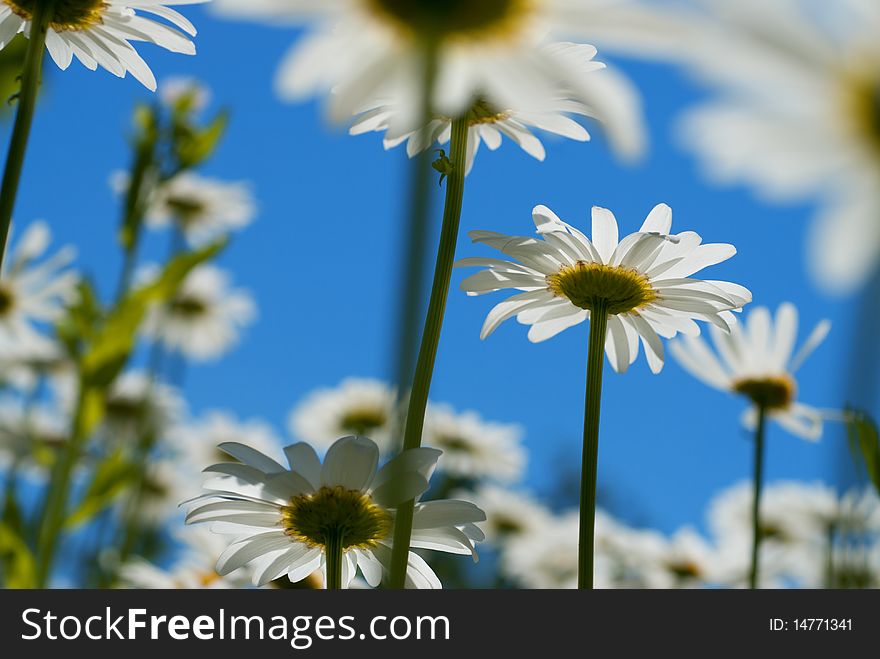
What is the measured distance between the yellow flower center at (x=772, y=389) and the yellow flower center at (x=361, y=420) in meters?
1.81

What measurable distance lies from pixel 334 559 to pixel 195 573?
2.02 ft

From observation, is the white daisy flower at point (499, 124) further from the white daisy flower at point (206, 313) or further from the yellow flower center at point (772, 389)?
the white daisy flower at point (206, 313)

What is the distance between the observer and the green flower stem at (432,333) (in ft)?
2.18

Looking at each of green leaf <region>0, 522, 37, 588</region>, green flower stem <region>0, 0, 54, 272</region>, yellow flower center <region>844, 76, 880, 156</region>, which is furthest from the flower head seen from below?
green leaf <region>0, 522, 37, 588</region>

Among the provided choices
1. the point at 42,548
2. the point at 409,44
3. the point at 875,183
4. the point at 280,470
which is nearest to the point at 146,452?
the point at 42,548

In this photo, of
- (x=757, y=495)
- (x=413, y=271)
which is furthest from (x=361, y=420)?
(x=413, y=271)

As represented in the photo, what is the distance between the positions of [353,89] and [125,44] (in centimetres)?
53

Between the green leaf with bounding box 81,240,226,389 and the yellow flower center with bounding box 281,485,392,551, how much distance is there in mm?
590

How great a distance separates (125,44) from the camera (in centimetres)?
93

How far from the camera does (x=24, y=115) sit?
725mm

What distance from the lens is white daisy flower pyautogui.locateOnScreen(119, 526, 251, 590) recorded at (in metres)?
1.14

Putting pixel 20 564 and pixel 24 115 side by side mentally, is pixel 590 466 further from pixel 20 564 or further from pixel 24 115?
pixel 20 564

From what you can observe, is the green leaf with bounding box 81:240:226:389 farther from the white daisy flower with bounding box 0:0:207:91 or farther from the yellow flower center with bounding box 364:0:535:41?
the yellow flower center with bounding box 364:0:535:41

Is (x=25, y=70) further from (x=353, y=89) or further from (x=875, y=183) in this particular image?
(x=875, y=183)
